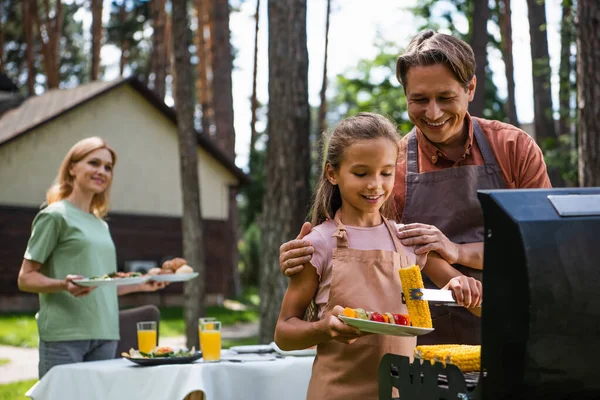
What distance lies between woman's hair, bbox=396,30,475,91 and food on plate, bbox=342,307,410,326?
83cm

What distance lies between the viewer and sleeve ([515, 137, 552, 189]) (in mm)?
2577

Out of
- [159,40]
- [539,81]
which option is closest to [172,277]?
[539,81]

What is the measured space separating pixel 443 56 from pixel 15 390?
7.25m

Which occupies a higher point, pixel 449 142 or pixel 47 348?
pixel 449 142

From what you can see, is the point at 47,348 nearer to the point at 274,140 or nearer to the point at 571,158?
the point at 274,140

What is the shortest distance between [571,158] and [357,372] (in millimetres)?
10485

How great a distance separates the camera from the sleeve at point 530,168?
2.58m

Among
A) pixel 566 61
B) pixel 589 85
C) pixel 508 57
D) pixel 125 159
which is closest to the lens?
pixel 589 85

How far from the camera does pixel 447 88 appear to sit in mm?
2479

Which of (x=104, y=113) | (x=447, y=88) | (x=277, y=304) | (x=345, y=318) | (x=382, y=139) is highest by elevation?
(x=104, y=113)

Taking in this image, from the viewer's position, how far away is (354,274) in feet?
7.29

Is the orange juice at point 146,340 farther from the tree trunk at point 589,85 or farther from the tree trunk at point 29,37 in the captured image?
the tree trunk at point 29,37

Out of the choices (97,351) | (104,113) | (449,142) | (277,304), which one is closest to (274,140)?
(277,304)

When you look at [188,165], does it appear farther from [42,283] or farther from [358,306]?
[358,306]
